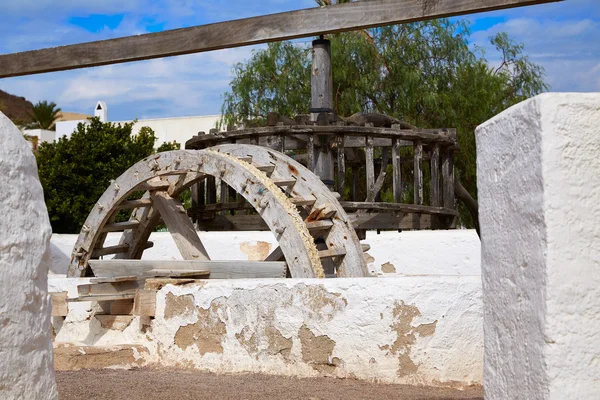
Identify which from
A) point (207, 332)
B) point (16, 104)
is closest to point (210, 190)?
point (207, 332)

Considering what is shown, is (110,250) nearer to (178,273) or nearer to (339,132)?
(178,273)

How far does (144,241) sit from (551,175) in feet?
24.8

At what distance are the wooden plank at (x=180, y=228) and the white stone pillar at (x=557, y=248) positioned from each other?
20.4 feet

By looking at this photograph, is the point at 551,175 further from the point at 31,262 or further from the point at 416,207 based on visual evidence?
the point at 416,207

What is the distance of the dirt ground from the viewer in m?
4.91

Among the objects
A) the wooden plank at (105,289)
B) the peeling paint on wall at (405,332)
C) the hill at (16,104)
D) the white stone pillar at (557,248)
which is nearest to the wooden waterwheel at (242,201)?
the wooden plank at (105,289)

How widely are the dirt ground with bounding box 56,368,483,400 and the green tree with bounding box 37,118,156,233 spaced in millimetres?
17190

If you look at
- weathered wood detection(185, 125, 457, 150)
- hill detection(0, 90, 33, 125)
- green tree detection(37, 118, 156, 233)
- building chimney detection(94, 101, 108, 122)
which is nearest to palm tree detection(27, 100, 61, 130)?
building chimney detection(94, 101, 108, 122)

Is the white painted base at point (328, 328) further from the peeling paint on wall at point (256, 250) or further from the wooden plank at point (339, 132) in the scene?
the peeling paint on wall at point (256, 250)

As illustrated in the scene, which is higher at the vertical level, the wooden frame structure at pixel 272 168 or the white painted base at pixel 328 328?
the wooden frame structure at pixel 272 168

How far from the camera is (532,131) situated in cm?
283

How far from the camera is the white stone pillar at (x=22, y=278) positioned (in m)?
2.85

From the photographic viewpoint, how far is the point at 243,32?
23.5 ft

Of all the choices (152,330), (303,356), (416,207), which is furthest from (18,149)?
(416,207)
